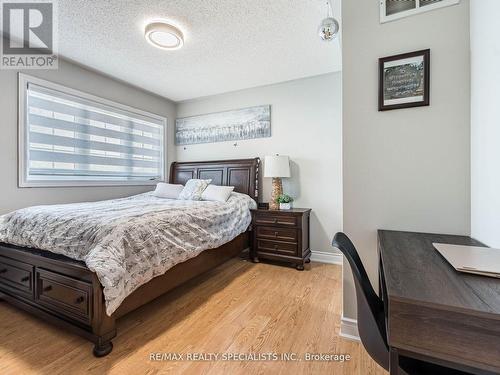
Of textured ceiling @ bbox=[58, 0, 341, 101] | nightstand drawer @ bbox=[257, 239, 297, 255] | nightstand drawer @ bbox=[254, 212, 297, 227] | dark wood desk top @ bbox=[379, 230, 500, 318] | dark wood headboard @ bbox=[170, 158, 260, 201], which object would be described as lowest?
nightstand drawer @ bbox=[257, 239, 297, 255]

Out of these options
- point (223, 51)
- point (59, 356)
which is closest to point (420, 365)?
point (59, 356)

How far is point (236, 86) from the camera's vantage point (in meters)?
3.74

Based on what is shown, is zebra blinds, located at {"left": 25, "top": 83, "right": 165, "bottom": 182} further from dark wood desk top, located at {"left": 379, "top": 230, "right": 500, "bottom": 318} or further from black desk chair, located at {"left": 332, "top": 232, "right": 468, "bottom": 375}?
dark wood desk top, located at {"left": 379, "top": 230, "right": 500, "bottom": 318}

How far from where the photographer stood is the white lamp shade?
324 cm

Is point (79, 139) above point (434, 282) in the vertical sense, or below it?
above

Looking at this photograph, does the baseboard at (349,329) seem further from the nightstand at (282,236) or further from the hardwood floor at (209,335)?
the nightstand at (282,236)

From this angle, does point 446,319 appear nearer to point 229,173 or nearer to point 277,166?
point 277,166

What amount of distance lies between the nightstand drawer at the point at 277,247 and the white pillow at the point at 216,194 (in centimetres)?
76

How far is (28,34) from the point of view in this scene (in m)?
2.46

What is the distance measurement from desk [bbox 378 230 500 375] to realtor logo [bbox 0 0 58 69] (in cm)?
315

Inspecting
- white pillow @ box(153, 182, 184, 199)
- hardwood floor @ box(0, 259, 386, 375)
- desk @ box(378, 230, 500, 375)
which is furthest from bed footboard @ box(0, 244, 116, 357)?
white pillow @ box(153, 182, 184, 199)

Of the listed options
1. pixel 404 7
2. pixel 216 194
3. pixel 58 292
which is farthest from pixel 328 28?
pixel 58 292

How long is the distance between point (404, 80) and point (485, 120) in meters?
0.53

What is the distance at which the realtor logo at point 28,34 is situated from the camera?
6.93ft
